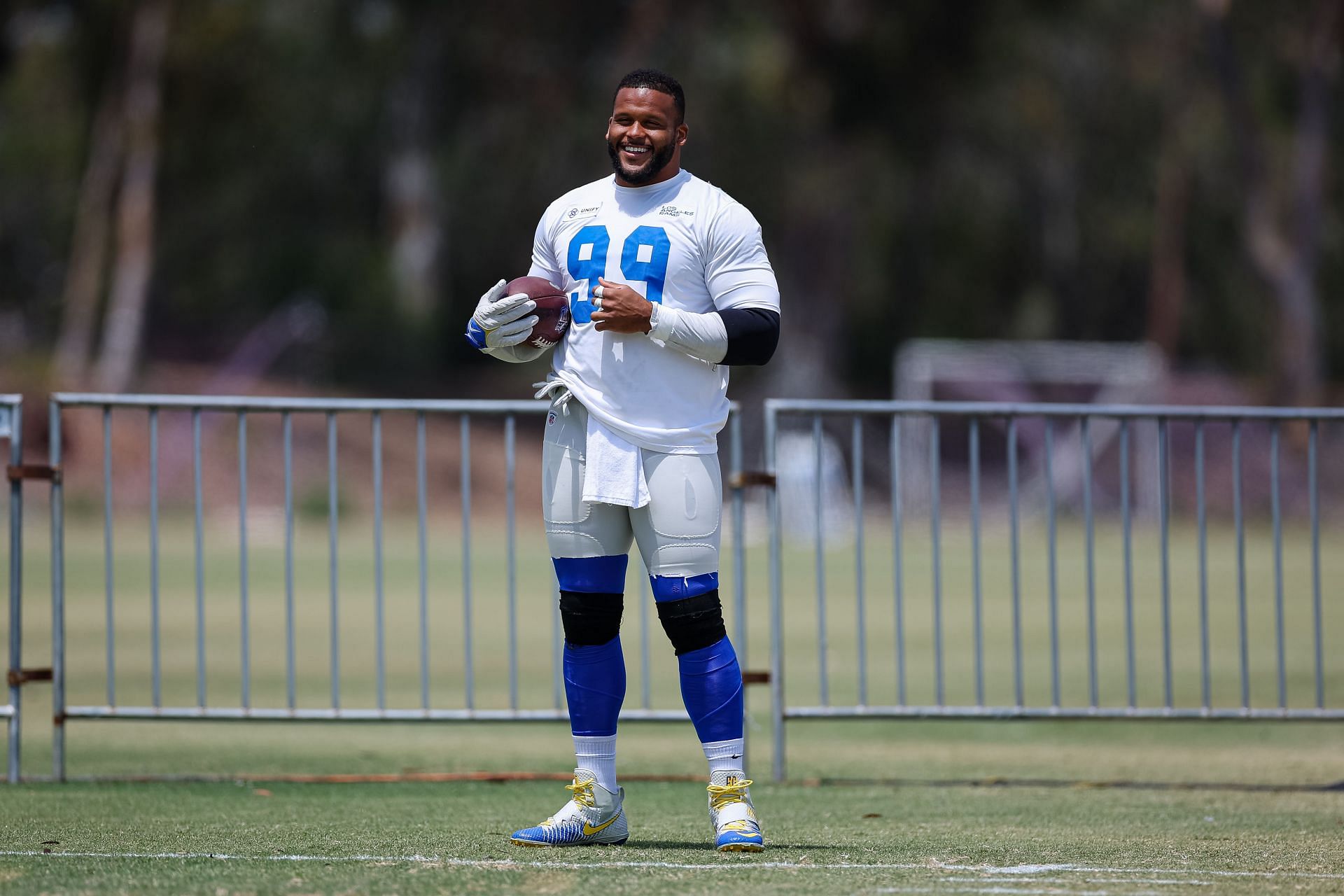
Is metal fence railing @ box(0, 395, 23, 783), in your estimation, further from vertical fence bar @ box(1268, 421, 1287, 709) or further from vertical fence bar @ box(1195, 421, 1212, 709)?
vertical fence bar @ box(1268, 421, 1287, 709)

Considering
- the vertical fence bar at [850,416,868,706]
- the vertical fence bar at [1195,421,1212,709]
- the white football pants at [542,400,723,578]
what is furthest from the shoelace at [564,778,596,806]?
the vertical fence bar at [1195,421,1212,709]

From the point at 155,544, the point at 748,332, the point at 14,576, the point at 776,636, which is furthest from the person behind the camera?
the point at 155,544

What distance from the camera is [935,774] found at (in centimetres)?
830

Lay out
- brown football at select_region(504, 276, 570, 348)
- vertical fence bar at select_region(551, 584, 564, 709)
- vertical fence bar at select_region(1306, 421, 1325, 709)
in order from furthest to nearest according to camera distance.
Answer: vertical fence bar at select_region(1306, 421, 1325, 709), vertical fence bar at select_region(551, 584, 564, 709), brown football at select_region(504, 276, 570, 348)

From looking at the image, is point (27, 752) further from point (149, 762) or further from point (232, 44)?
point (232, 44)

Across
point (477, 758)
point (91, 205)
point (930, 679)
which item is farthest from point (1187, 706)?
point (91, 205)

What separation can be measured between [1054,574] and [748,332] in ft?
10.0

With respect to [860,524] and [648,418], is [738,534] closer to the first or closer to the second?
[860,524]

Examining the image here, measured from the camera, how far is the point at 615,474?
18.3 feet

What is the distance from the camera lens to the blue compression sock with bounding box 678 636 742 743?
5668 millimetres

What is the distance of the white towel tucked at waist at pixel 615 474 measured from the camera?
5555 mm

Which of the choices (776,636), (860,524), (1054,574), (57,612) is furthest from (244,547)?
(1054,574)

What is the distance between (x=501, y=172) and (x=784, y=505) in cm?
1688

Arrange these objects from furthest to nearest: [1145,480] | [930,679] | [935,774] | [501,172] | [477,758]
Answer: [501,172], [1145,480], [930,679], [477,758], [935,774]
